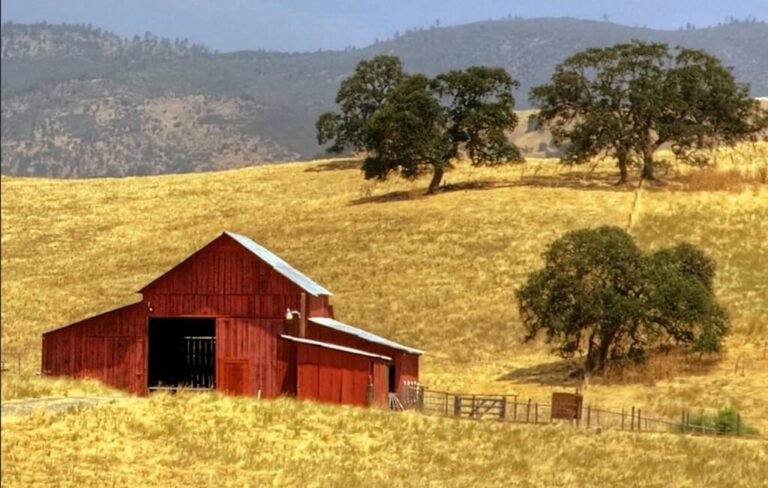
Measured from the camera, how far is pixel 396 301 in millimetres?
65625

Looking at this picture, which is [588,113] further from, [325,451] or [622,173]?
[325,451]

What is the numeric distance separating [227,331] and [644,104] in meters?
49.2

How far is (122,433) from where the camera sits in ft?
98.1

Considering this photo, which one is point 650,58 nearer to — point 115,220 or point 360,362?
point 115,220

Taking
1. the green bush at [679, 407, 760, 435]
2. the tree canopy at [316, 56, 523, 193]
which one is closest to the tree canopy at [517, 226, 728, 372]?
the green bush at [679, 407, 760, 435]

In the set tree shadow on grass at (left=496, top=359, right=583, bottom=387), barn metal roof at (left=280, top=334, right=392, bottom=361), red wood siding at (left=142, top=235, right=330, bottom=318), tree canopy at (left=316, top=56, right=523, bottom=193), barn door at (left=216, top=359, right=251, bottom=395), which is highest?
tree canopy at (left=316, top=56, right=523, bottom=193)

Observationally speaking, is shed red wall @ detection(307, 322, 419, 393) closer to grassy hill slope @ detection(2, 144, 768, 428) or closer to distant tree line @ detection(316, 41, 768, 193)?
grassy hill slope @ detection(2, 144, 768, 428)

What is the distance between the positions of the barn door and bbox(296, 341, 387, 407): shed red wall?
7.84 ft

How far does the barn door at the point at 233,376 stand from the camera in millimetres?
43312

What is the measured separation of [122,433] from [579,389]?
24.4 metres

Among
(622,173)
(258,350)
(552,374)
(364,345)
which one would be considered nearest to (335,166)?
(622,173)

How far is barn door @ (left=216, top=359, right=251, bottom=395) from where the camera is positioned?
43.3 metres

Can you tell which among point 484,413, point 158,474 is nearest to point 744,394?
point 484,413

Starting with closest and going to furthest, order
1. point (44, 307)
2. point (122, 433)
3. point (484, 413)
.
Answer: point (122, 433), point (484, 413), point (44, 307)
